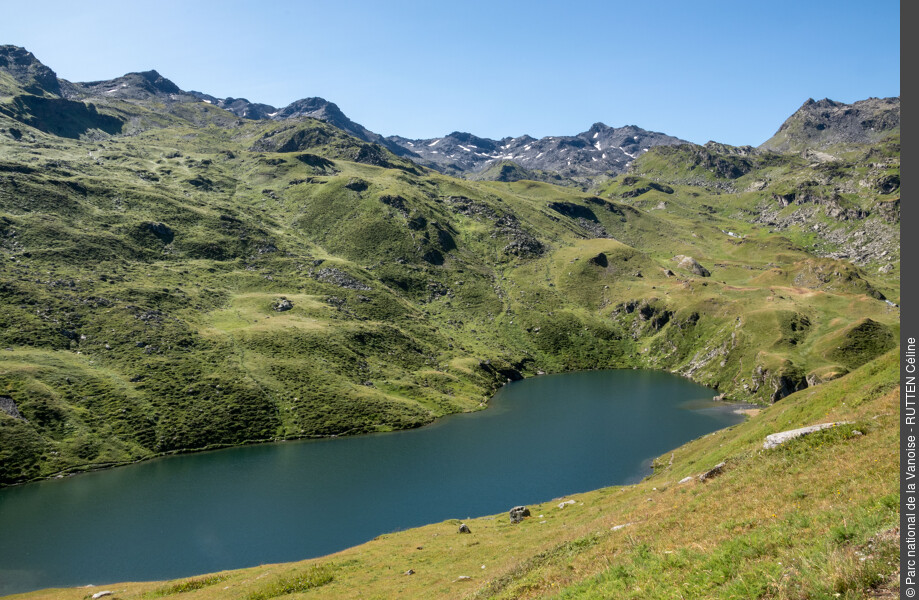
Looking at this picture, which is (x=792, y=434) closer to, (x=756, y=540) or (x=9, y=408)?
(x=756, y=540)

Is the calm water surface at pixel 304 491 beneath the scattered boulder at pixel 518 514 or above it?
beneath

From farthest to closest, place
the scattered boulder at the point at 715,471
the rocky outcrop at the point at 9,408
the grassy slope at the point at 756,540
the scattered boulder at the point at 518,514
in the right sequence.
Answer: the rocky outcrop at the point at 9,408 → the scattered boulder at the point at 518,514 → the scattered boulder at the point at 715,471 → the grassy slope at the point at 756,540

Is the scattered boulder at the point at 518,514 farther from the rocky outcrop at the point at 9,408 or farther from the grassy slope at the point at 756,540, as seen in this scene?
the rocky outcrop at the point at 9,408

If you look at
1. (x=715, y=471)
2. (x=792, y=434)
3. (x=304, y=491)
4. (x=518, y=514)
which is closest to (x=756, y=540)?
(x=792, y=434)

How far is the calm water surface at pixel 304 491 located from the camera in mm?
76125

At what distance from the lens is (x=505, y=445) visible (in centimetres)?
12431

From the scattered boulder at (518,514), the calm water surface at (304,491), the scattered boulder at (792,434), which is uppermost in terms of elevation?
the scattered boulder at (792,434)

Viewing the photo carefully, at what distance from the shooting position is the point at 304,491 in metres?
100

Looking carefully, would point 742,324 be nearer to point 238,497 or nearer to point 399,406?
point 399,406

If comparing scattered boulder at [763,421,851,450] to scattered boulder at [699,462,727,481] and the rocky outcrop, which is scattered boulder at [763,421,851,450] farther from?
the rocky outcrop

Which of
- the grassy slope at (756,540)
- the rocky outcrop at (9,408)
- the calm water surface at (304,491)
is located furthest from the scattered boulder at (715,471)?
the rocky outcrop at (9,408)

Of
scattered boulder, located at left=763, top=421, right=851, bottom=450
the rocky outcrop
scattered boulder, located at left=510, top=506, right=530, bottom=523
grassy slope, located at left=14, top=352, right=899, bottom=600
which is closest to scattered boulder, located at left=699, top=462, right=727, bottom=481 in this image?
grassy slope, located at left=14, top=352, right=899, bottom=600
